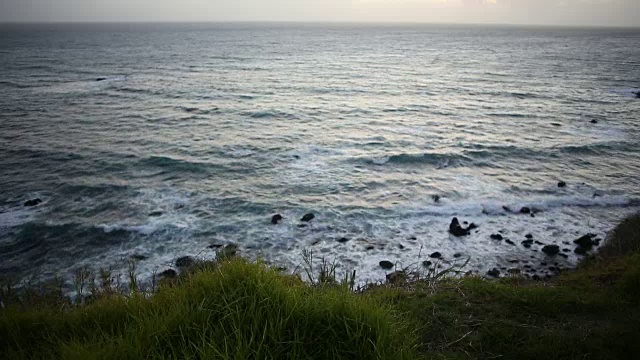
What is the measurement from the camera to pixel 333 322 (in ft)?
14.1

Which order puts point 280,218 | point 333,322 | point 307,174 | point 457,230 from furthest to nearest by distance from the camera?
point 307,174
point 280,218
point 457,230
point 333,322

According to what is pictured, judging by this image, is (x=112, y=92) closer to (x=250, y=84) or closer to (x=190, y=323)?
(x=250, y=84)

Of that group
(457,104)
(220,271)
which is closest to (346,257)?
(220,271)

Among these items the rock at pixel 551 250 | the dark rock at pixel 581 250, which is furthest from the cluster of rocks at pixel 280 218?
the dark rock at pixel 581 250

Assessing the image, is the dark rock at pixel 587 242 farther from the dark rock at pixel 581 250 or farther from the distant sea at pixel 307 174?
the distant sea at pixel 307 174

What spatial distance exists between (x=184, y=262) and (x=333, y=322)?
10.1 meters

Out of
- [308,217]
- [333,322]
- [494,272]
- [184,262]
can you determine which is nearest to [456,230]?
[494,272]

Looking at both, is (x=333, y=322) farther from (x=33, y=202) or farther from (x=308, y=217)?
(x=33, y=202)

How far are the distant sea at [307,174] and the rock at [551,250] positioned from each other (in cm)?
23

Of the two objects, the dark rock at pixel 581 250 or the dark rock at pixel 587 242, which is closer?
the dark rock at pixel 581 250

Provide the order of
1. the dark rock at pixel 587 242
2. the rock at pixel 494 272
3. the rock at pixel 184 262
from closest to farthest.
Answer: the rock at pixel 494 272, the rock at pixel 184 262, the dark rock at pixel 587 242

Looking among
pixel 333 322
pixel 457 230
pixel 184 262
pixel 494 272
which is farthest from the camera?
pixel 457 230

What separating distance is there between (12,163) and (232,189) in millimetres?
14583

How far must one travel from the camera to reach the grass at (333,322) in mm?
4027
